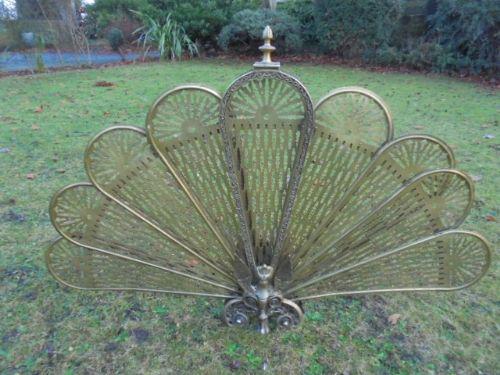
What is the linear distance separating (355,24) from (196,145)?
8.79 m

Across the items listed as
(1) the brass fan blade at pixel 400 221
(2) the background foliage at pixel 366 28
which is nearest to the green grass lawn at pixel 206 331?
(1) the brass fan blade at pixel 400 221

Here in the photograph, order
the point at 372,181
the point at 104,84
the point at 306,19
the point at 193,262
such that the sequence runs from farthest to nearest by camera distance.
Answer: the point at 306,19
the point at 104,84
the point at 193,262
the point at 372,181

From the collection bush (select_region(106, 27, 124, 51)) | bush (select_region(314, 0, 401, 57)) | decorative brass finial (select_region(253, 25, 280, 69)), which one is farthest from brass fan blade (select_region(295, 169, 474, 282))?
bush (select_region(106, 27, 124, 51))

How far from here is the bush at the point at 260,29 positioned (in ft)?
32.0

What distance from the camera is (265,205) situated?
1671mm

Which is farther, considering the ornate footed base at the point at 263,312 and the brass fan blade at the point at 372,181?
the ornate footed base at the point at 263,312

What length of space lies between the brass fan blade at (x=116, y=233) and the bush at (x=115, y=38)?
11.7 m

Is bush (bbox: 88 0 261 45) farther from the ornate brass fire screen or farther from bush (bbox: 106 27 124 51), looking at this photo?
the ornate brass fire screen

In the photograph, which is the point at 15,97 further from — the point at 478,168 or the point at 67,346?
the point at 478,168

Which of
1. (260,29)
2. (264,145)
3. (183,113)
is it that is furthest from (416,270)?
(260,29)

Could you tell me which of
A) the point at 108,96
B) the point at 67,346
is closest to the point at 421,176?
the point at 67,346

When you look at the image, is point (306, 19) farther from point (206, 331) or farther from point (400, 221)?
point (206, 331)

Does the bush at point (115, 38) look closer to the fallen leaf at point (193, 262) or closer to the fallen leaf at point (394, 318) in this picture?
the fallen leaf at point (193, 262)

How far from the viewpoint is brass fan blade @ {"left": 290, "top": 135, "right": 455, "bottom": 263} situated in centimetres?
156
